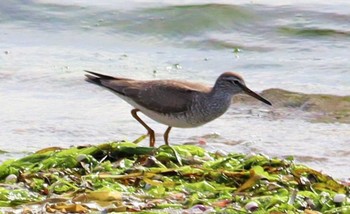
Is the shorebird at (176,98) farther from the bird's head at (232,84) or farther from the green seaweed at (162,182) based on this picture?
the green seaweed at (162,182)

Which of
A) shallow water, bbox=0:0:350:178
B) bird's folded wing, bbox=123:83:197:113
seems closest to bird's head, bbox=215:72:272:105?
bird's folded wing, bbox=123:83:197:113

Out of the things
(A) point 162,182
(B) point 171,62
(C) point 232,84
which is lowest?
(B) point 171,62

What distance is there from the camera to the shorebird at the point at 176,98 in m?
7.73

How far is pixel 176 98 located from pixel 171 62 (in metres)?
3.96

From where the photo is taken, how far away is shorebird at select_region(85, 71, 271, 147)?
7.73 m

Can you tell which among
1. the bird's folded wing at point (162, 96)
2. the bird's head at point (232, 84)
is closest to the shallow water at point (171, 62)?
the bird's head at point (232, 84)

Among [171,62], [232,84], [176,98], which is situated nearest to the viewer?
[176,98]

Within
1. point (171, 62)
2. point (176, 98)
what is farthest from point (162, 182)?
point (171, 62)

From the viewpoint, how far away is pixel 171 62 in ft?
38.4

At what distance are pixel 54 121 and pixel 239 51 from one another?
3947 mm

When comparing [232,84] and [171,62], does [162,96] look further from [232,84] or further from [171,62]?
[171,62]

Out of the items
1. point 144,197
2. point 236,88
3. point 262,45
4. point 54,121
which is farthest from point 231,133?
point 262,45

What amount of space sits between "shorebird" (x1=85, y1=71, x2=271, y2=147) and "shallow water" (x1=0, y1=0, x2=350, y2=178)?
1.65 feet

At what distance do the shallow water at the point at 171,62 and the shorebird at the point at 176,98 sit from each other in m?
0.50
